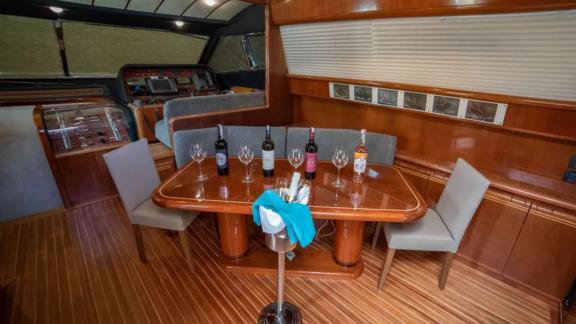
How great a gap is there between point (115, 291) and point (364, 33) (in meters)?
2.32

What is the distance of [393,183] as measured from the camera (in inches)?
55.3

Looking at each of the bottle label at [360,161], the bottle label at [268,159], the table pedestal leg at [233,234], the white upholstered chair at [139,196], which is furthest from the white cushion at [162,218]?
the bottle label at [360,161]

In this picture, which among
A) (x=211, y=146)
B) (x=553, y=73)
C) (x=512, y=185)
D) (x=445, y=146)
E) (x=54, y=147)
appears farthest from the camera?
(x=54, y=147)

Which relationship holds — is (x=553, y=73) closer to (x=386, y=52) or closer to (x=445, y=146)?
(x=445, y=146)

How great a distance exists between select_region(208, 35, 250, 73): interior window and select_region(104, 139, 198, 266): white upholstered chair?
263 centimetres

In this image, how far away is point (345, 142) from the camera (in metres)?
1.98

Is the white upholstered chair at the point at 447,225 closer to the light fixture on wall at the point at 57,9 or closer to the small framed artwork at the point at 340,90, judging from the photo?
the small framed artwork at the point at 340,90

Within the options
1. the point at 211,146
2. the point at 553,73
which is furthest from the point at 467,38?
the point at 211,146

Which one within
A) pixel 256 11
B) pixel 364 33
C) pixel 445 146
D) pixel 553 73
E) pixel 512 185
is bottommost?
pixel 512 185

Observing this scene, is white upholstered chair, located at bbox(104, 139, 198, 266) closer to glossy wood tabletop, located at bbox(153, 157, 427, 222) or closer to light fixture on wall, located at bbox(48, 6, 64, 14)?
glossy wood tabletop, located at bbox(153, 157, 427, 222)

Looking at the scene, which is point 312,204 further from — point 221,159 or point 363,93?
point 363,93

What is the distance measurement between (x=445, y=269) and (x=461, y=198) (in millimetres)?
457

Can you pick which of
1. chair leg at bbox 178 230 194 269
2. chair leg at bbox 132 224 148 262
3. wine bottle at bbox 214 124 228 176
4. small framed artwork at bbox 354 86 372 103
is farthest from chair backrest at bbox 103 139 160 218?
small framed artwork at bbox 354 86 372 103

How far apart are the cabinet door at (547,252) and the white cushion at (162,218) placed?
2.02 metres
